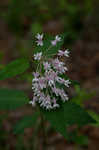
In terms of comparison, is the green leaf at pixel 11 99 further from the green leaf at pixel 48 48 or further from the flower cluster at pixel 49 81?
the green leaf at pixel 48 48

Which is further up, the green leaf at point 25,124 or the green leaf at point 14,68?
the green leaf at point 14,68

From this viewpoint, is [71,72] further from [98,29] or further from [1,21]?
[1,21]

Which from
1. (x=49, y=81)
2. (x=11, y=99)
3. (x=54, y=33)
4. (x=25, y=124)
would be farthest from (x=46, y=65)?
(x=54, y=33)

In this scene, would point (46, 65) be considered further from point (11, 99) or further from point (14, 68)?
point (11, 99)

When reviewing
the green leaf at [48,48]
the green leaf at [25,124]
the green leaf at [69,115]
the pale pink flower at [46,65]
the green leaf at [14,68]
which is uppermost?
the green leaf at [48,48]

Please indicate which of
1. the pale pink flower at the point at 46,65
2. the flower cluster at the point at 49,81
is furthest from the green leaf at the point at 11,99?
the pale pink flower at the point at 46,65

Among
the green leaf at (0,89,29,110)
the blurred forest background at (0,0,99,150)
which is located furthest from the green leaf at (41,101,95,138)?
the blurred forest background at (0,0,99,150)

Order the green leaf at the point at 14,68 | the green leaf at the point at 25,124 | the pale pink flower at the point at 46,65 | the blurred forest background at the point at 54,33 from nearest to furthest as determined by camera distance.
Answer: the pale pink flower at the point at 46,65 → the green leaf at the point at 14,68 → the green leaf at the point at 25,124 → the blurred forest background at the point at 54,33
